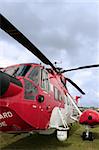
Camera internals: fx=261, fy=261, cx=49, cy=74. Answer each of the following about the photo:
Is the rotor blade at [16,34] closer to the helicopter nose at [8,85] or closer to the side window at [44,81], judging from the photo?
the helicopter nose at [8,85]

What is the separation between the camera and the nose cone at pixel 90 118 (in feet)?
33.3

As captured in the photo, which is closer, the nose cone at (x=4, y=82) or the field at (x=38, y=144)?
the nose cone at (x=4, y=82)

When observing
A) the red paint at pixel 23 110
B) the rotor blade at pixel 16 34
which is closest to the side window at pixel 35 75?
the red paint at pixel 23 110

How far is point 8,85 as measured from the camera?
6.74m

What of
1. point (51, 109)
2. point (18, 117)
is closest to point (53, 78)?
point (51, 109)

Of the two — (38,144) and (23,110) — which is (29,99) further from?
(38,144)

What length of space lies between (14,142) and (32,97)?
3338 millimetres

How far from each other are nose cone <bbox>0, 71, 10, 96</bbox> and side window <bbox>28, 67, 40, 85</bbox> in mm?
1652

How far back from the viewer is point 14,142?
10.4m

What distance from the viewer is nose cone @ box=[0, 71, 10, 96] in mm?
6453

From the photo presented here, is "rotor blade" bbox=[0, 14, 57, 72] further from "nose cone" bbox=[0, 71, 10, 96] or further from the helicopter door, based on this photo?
the helicopter door

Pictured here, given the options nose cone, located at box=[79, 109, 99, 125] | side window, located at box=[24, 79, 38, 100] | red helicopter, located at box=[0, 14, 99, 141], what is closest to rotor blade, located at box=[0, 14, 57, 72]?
red helicopter, located at box=[0, 14, 99, 141]

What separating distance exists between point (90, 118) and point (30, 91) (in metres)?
3.37

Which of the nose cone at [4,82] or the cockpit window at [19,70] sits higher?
the cockpit window at [19,70]
